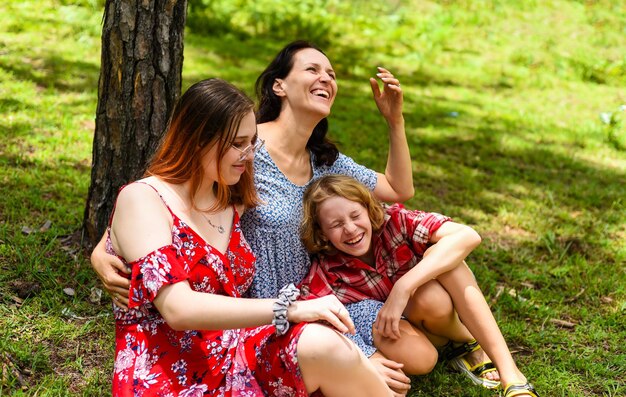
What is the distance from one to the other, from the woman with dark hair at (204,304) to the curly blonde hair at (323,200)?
48cm

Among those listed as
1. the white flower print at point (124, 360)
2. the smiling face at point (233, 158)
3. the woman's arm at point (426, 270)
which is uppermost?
the smiling face at point (233, 158)

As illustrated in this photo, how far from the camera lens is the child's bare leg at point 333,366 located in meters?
2.36

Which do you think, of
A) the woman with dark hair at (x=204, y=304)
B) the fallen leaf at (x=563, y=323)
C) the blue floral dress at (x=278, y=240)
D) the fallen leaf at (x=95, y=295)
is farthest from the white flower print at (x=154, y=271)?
the fallen leaf at (x=563, y=323)

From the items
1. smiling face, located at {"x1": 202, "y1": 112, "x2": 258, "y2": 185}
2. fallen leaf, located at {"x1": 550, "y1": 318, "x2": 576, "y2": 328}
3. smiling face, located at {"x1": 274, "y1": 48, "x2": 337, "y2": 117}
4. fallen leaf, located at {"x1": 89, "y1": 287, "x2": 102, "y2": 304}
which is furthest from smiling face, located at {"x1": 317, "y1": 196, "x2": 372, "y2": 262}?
fallen leaf, located at {"x1": 550, "y1": 318, "x2": 576, "y2": 328}

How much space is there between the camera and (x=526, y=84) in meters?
7.91

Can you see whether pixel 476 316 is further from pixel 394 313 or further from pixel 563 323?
pixel 563 323

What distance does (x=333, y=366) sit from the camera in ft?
7.91

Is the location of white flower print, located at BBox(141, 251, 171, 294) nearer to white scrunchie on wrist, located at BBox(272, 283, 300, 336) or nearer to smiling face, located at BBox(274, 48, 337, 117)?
white scrunchie on wrist, located at BBox(272, 283, 300, 336)

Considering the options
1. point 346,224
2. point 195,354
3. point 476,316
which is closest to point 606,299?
point 476,316

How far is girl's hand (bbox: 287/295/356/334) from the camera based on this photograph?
235cm

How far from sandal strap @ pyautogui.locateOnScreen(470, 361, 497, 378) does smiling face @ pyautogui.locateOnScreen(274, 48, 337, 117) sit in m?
1.27

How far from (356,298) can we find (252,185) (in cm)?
70

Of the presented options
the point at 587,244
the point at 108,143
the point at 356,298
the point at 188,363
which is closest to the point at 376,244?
the point at 356,298

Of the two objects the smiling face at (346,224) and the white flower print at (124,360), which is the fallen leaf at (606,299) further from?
the white flower print at (124,360)
